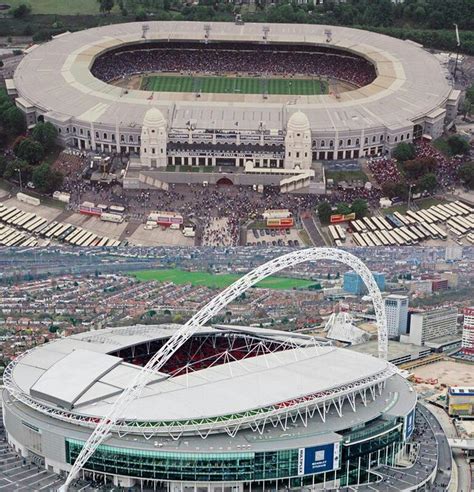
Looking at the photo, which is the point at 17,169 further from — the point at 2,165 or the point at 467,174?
the point at 467,174

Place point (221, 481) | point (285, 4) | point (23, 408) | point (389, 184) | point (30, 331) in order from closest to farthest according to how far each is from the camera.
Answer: point (221, 481), point (23, 408), point (30, 331), point (389, 184), point (285, 4)

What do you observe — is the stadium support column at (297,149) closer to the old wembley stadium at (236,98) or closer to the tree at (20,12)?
the old wembley stadium at (236,98)

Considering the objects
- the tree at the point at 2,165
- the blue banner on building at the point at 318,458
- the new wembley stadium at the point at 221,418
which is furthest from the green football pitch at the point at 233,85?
the blue banner on building at the point at 318,458

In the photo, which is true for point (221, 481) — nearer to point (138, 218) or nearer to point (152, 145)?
point (138, 218)

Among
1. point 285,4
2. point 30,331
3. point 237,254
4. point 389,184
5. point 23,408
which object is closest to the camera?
point 23,408

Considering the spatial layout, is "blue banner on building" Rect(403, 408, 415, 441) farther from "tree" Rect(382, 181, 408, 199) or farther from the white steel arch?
"tree" Rect(382, 181, 408, 199)

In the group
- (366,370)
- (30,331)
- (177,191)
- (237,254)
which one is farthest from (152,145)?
(366,370)

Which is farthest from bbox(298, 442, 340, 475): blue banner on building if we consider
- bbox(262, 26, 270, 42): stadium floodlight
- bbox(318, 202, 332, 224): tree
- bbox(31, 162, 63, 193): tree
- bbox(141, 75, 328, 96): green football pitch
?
bbox(262, 26, 270, 42): stadium floodlight
